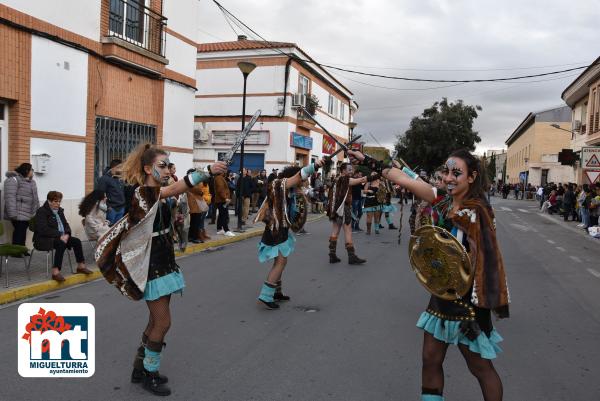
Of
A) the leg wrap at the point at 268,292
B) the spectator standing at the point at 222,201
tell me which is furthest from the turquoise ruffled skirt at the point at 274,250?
the spectator standing at the point at 222,201

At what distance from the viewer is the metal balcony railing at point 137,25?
1206cm

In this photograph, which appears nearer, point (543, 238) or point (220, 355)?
point (220, 355)

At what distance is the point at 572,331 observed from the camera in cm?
550

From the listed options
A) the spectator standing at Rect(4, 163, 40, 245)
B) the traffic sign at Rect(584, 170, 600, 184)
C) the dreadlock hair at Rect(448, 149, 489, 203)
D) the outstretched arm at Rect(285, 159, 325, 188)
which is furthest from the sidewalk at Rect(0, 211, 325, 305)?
the traffic sign at Rect(584, 170, 600, 184)

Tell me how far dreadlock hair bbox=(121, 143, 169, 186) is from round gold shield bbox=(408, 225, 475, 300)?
6.25ft

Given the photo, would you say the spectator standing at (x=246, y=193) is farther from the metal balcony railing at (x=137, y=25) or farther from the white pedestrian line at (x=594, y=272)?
the white pedestrian line at (x=594, y=272)

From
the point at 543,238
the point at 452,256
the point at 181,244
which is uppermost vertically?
the point at 452,256

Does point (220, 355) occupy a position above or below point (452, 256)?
below

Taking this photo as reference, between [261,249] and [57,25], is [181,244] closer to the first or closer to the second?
[261,249]

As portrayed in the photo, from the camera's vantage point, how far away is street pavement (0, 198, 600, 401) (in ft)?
12.7

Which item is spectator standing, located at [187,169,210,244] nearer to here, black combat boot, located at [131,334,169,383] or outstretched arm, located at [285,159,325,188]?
outstretched arm, located at [285,159,325,188]

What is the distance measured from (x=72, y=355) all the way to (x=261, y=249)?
251 centimetres

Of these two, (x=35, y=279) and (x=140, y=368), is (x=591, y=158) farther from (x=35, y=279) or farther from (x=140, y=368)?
(x=140, y=368)

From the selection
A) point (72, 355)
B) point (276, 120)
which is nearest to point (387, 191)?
point (72, 355)
